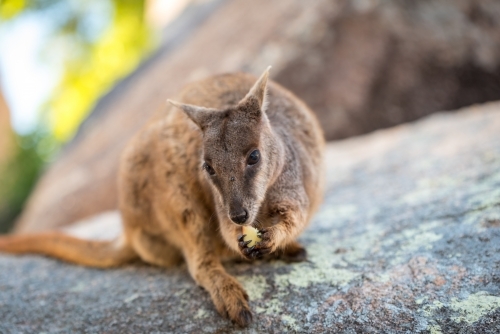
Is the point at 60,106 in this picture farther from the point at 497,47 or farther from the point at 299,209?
the point at 299,209

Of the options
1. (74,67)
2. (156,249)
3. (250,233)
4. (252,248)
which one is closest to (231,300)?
(252,248)

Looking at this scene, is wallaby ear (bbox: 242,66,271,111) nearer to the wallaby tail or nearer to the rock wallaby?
the rock wallaby

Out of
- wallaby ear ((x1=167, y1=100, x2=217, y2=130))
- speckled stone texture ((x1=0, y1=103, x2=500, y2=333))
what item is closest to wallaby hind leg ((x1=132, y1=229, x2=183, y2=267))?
speckled stone texture ((x1=0, y1=103, x2=500, y2=333))

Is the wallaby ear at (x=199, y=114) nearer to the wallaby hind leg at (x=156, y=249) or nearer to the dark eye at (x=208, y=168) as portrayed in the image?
the dark eye at (x=208, y=168)

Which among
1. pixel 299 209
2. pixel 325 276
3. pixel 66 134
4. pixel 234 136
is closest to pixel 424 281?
pixel 325 276

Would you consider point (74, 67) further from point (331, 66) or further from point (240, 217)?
point (240, 217)

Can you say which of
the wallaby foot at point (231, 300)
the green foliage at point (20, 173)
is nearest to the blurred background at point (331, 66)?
the green foliage at point (20, 173)
